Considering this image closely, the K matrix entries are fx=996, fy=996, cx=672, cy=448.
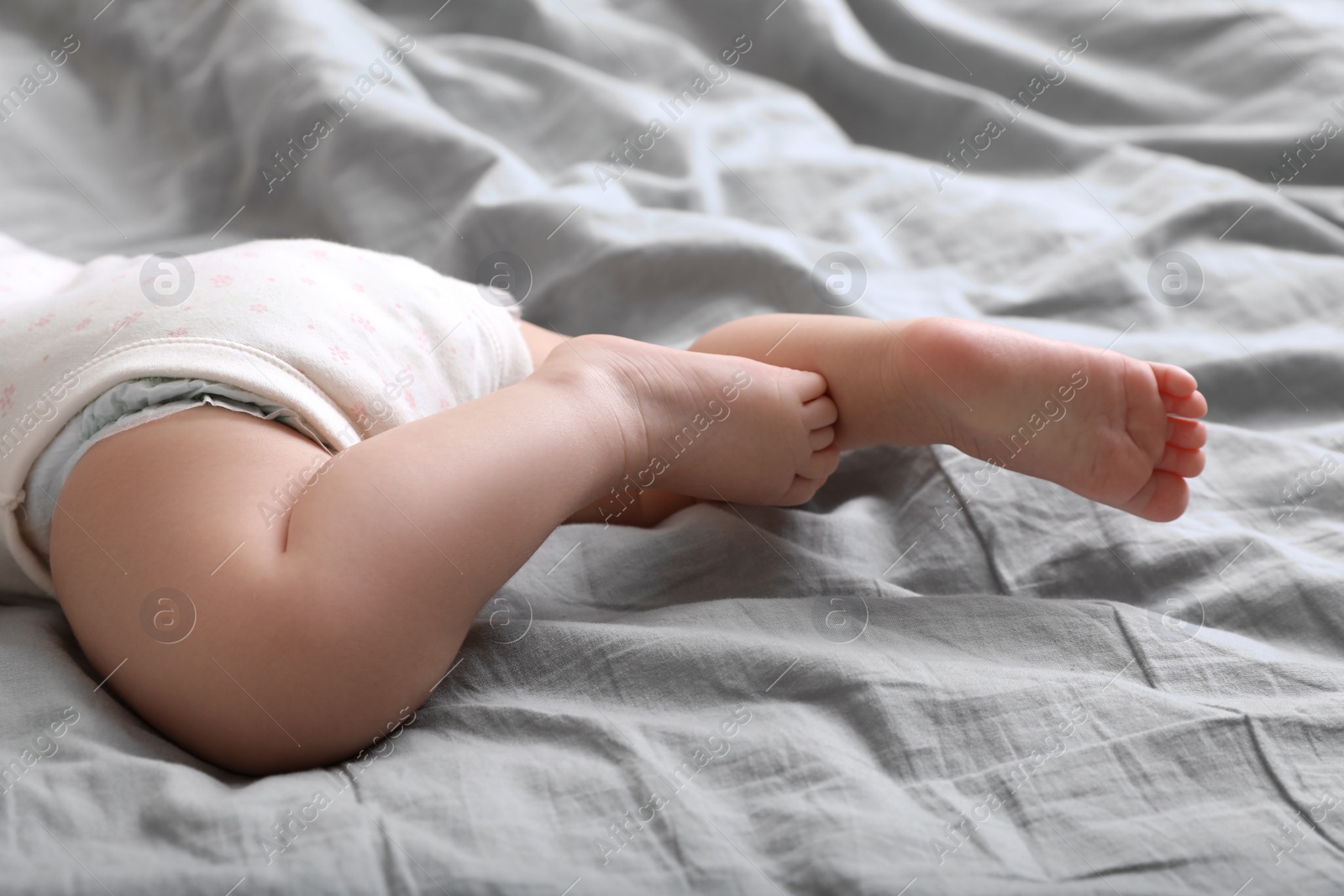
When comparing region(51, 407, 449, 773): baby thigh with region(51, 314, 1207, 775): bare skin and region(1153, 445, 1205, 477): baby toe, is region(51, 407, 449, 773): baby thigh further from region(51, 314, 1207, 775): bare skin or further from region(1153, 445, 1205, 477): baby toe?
region(1153, 445, 1205, 477): baby toe

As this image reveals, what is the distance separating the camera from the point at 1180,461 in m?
0.84

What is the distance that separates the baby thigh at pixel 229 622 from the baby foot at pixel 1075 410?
18.4 inches

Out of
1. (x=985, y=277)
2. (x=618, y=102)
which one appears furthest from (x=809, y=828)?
(x=618, y=102)

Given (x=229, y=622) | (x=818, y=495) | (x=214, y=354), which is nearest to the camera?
(x=229, y=622)

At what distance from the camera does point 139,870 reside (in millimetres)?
517

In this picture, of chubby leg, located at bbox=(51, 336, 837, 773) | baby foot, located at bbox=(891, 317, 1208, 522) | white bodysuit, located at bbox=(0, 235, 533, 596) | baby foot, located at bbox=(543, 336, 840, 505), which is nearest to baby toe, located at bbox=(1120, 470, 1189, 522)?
baby foot, located at bbox=(891, 317, 1208, 522)

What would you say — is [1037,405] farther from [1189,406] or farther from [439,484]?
[439,484]

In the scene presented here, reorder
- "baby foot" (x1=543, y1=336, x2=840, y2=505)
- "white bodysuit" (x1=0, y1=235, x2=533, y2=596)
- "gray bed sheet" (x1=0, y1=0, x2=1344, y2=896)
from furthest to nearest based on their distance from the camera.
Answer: "baby foot" (x1=543, y1=336, x2=840, y2=505)
"white bodysuit" (x1=0, y1=235, x2=533, y2=596)
"gray bed sheet" (x1=0, y1=0, x2=1344, y2=896)

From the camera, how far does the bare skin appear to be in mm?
642

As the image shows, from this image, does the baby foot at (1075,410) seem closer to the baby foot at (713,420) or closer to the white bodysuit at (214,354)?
the baby foot at (713,420)

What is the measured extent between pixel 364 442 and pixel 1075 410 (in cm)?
58

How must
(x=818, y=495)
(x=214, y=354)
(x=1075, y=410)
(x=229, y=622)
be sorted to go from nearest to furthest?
1. (x=229, y=622)
2. (x=214, y=354)
3. (x=1075, y=410)
4. (x=818, y=495)

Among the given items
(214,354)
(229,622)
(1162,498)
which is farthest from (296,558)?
(1162,498)

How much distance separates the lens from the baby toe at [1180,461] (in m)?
0.84
